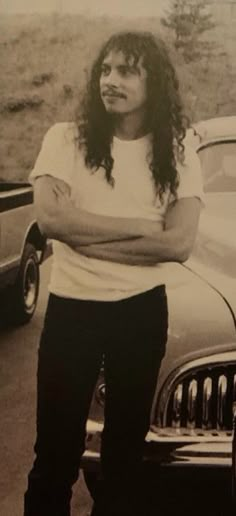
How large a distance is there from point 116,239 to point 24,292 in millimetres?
475

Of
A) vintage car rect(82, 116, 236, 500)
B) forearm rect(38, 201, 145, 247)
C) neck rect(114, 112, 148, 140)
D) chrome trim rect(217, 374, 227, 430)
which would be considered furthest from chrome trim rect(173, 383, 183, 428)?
neck rect(114, 112, 148, 140)

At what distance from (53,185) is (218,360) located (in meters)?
0.64

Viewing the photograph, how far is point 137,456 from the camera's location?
2678 millimetres

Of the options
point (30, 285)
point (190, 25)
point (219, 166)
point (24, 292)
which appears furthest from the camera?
point (30, 285)

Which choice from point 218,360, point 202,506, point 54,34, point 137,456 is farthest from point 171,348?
point 54,34

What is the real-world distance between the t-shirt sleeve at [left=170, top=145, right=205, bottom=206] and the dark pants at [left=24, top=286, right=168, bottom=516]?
0.92ft

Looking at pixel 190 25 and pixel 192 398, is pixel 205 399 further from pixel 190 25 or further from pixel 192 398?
pixel 190 25

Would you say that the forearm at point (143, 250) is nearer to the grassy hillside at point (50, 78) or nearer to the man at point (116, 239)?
the man at point (116, 239)

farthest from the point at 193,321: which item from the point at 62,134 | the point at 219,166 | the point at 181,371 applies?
the point at 62,134

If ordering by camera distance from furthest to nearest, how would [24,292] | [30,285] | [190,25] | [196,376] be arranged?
[30,285]
[24,292]
[190,25]
[196,376]

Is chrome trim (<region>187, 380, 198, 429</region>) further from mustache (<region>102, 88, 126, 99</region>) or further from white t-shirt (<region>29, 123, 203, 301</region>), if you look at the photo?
mustache (<region>102, 88, 126, 99</region>)

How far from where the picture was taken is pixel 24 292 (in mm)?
2973

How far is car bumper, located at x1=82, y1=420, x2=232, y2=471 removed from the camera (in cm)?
262

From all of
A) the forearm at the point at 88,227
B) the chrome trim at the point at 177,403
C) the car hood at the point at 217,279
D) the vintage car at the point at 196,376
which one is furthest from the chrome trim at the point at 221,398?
the forearm at the point at 88,227
